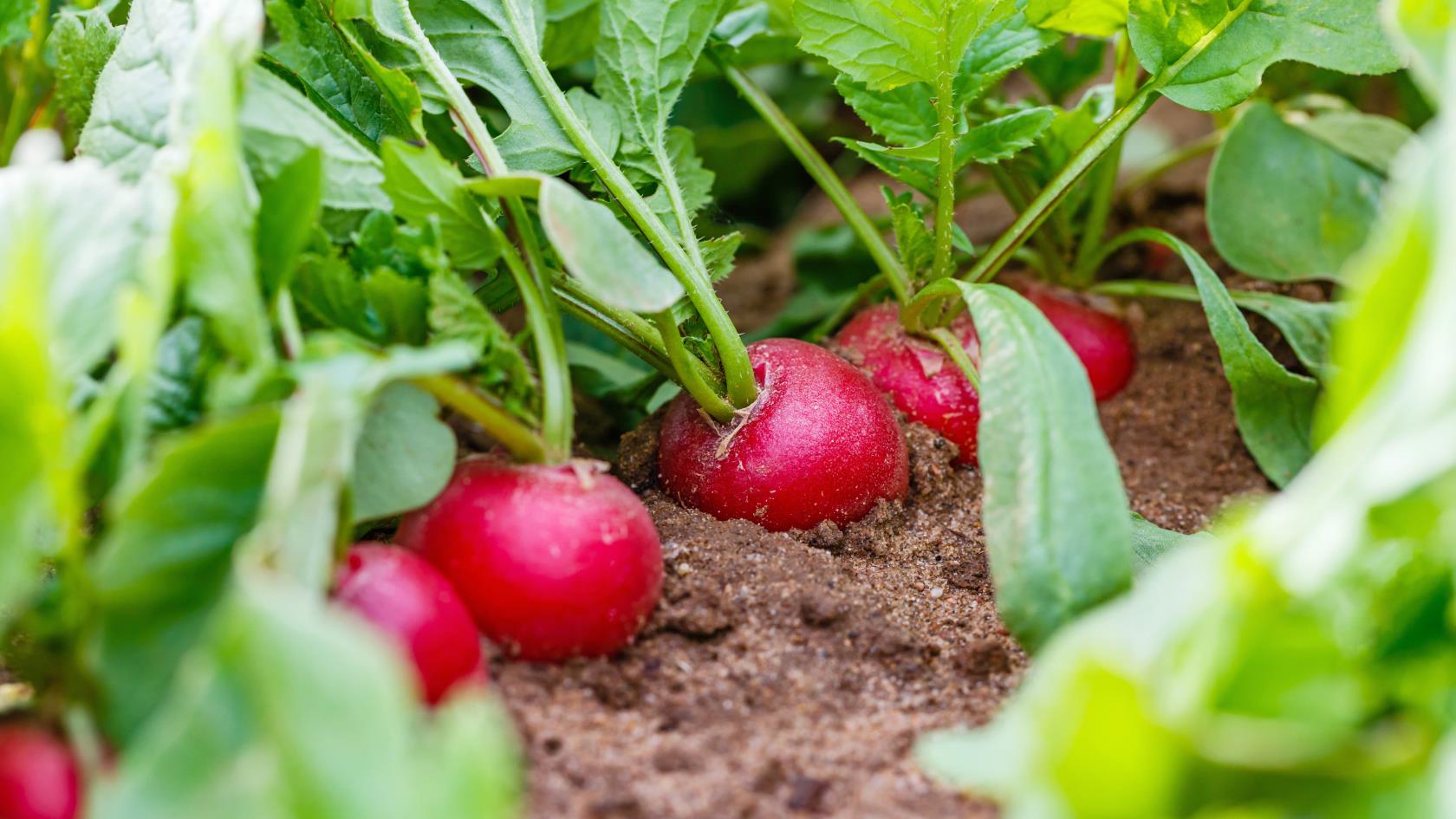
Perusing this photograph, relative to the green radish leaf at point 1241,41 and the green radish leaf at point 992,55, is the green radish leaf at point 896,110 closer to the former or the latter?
the green radish leaf at point 992,55

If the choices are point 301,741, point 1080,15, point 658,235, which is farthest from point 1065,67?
point 301,741

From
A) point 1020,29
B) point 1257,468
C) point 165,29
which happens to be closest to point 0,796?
point 165,29

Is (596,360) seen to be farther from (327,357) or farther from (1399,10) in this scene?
(1399,10)

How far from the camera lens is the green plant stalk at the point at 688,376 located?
3.38 feet

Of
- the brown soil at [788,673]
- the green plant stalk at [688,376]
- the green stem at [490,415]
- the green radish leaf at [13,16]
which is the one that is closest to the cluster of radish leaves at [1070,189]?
the brown soil at [788,673]

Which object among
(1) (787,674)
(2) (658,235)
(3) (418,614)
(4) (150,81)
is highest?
(4) (150,81)

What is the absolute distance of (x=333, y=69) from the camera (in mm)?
1108

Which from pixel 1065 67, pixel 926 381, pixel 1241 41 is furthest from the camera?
pixel 1065 67

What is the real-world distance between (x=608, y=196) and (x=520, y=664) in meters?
0.50

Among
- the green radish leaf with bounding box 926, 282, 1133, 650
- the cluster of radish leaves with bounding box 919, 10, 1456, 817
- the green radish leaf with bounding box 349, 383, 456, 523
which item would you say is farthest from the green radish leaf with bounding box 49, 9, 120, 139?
the cluster of radish leaves with bounding box 919, 10, 1456, 817

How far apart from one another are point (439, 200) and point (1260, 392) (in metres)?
0.86

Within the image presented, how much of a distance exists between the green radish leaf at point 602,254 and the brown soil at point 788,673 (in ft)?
0.82

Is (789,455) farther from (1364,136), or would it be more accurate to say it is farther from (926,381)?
(1364,136)

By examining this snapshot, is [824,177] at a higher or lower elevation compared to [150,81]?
lower
